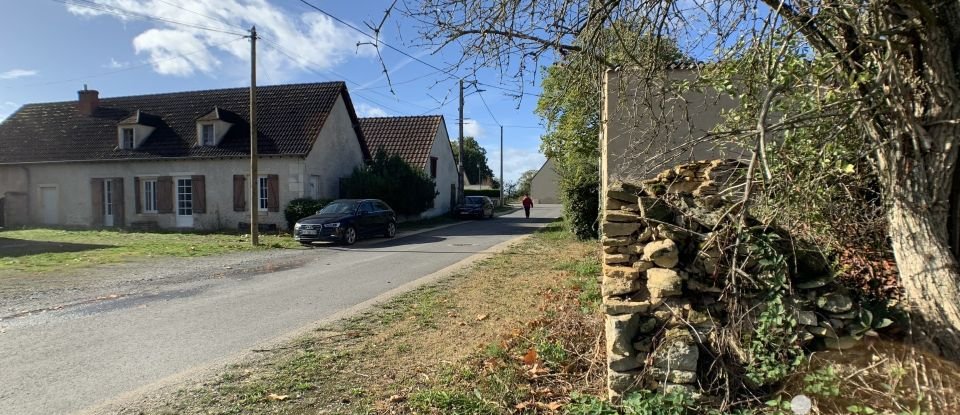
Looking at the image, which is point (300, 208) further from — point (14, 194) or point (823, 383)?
point (823, 383)

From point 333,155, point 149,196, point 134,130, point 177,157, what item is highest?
point 134,130

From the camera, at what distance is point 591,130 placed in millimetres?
19031

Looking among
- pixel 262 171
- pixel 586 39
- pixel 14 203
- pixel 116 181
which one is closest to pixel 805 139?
pixel 586 39

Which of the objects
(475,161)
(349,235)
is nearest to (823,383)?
(349,235)

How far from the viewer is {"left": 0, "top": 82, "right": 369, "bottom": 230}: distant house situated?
72.4ft

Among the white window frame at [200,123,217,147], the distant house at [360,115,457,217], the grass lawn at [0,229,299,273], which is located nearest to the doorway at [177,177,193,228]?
the white window frame at [200,123,217,147]

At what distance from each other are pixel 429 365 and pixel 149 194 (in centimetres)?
2373

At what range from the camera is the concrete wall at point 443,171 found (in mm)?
31297

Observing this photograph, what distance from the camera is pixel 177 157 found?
23.0 m

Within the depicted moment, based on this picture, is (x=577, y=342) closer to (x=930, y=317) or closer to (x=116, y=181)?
(x=930, y=317)

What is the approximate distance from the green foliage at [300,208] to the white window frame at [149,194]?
7.26 meters

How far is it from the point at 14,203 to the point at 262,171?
13.2 m

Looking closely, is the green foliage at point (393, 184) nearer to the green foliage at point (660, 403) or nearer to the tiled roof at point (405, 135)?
the tiled roof at point (405, 135)

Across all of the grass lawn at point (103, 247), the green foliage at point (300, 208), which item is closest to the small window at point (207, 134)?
the grass lawn at point (103, 247)
